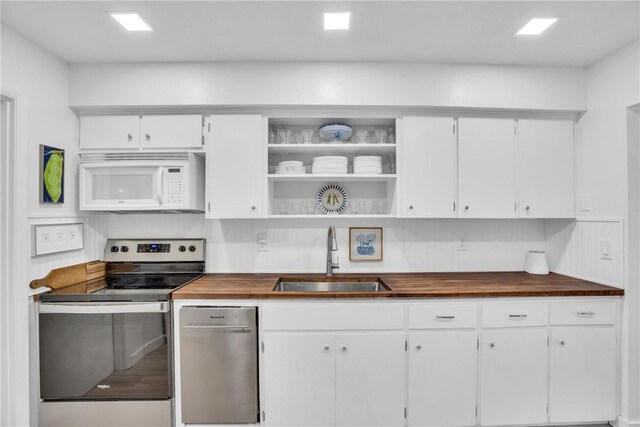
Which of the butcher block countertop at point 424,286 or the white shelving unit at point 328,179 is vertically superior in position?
the white shelving unit at point 328,179

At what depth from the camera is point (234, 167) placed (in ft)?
7.55

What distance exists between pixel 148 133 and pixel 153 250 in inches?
33.6

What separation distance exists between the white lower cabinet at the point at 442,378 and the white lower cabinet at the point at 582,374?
505 mm

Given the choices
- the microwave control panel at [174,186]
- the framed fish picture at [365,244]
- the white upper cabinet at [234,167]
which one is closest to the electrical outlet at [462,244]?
the framed fish picture at [365,244]

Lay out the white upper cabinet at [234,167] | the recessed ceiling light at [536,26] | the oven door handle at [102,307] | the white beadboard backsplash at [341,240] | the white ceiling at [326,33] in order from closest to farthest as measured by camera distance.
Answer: the white ceiling at [326,33] < the recessed ceiling light at [536,26] < the oven door handle at [102,307] < the white upper cabinet at [234,167] < the white beadboard backsplash at [341,240]

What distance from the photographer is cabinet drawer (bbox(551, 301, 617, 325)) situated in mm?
2061

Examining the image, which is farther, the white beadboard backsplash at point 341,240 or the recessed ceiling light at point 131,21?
the white beadboard backsplash at point 341,240

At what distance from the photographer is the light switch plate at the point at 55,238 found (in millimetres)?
1992

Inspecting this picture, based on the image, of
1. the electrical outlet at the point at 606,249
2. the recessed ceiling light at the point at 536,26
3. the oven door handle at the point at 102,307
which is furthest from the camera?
the electrical outlet at the point at 606,249

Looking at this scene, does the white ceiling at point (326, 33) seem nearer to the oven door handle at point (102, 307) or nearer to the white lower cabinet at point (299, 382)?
the oven door handle at point (102, 307)

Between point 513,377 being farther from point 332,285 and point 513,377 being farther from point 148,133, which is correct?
point 148,133

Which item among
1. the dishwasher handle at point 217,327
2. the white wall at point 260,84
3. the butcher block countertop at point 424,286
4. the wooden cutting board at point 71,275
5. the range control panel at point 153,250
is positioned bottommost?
the dishwasher handle at point 217,327

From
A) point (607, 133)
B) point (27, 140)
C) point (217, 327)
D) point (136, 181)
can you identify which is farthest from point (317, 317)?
point (607, 133)

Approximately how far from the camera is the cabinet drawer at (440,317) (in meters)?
2.01
